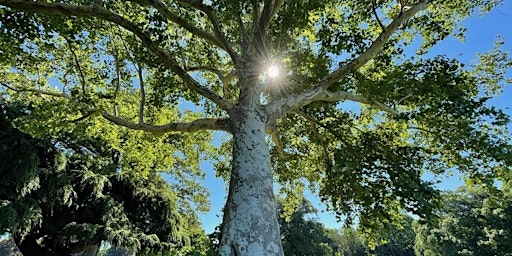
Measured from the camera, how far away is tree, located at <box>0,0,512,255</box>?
5.11 m

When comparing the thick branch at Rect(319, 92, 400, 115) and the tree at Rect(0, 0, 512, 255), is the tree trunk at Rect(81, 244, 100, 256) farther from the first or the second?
the thick branch at Rect(319, 92, 400, 115)

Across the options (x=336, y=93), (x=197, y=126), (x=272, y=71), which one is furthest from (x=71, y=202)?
(x=336, y=93)

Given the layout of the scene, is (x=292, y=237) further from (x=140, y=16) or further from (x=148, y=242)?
(x=140, y=16)

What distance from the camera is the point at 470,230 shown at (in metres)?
35.3

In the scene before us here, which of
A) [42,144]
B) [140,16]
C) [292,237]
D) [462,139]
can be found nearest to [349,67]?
[462,139]

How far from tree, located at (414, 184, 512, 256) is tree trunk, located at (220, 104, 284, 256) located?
29277 millimetres

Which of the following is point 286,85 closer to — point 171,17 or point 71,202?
point 171,17

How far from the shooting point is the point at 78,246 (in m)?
13.6

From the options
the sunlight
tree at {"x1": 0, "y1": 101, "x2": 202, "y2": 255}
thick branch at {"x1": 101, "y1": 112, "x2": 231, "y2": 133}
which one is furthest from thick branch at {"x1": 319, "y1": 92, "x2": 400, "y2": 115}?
tree at {"x1": 0, "y1": 101, "x2": 202, "y2": 255}

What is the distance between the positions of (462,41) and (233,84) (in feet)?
23.7

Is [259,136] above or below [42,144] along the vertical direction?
below

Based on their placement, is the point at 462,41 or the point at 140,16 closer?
the point at 140,16

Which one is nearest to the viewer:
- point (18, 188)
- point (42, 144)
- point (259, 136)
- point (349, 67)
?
point (259, 136)

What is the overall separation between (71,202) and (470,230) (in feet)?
138
